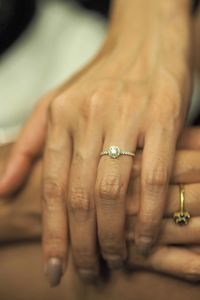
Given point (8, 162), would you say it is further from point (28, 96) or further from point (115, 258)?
point (28, 96)

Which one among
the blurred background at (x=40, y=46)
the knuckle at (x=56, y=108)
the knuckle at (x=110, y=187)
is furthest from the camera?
the blurred background at (x=40, y=46)

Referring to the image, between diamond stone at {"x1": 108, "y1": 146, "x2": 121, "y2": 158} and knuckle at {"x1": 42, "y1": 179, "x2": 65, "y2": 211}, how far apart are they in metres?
0.11

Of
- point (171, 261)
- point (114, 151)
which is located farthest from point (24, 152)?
point (171, 261)

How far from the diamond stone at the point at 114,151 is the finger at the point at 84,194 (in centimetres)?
3

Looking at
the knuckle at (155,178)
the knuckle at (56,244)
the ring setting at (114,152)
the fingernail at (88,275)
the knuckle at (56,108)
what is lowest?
the fingernail at (88,275)

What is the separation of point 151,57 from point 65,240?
1.27 ft

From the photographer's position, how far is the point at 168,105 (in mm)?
899

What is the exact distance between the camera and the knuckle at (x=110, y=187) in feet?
2.68

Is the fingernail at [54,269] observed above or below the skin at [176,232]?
below

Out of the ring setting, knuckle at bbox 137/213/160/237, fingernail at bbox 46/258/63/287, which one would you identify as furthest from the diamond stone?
fingernail at bbox 46/258/63/287

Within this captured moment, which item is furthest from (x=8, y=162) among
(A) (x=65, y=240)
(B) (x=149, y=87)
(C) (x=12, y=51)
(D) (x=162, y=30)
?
(C) (x=12, y=51)

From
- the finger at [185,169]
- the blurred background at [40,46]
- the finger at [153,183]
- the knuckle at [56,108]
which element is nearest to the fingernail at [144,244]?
the finger at [153,183]

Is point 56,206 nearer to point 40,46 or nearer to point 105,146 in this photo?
point 105,146

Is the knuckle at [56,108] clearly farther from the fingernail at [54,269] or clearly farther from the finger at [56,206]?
the fingernail at [54,269]
